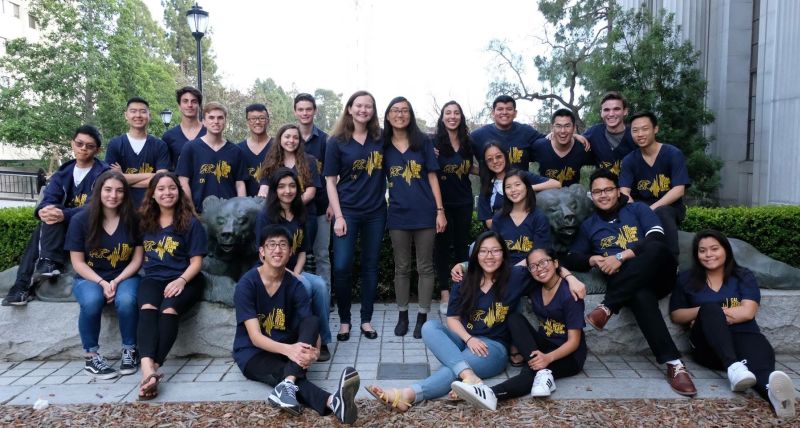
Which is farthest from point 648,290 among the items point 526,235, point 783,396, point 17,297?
point 17,297

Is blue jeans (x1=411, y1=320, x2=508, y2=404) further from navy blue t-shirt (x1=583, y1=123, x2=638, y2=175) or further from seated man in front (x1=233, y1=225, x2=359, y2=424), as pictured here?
navy blue t-shirt (x1=583, y1=123, x2=638, y2=175)

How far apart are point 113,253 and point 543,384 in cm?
339

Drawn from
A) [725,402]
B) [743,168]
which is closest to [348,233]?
[725,402]

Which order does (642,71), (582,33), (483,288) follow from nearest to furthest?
(483,288) < (642,71) < (582,33)

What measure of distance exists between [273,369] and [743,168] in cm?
1098

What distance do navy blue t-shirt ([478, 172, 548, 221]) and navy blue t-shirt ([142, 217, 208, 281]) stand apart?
2456mm

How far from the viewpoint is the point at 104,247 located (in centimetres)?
461

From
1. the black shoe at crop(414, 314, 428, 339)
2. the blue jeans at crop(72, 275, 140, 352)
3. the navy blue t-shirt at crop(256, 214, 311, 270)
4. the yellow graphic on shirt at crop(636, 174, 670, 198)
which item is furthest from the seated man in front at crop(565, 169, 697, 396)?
the blue jeans at crop(72, 275, 140, 352)

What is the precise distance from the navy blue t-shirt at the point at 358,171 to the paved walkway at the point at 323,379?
1.22 m

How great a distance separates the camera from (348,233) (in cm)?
517

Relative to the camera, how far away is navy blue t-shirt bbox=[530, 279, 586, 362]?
13.5 ft

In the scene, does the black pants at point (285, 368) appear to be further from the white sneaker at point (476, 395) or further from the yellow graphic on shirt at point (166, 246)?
the yellow graphic on shirt at point (166, 246)

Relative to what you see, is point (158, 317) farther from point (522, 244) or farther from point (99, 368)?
point (522, 244)

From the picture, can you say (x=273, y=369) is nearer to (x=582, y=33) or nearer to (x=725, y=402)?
(x=725, y=402)
